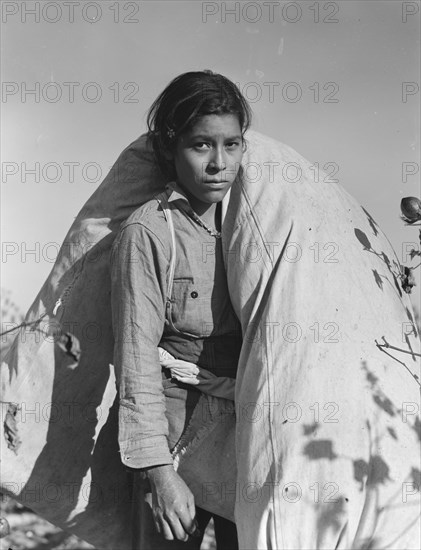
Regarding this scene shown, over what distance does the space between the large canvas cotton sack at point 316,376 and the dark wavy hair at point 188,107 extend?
167 millimetres

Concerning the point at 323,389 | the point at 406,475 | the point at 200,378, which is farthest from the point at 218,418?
the point at 406,475

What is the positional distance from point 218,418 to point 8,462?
58cm

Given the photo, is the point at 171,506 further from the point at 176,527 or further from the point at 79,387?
the point at 79,387

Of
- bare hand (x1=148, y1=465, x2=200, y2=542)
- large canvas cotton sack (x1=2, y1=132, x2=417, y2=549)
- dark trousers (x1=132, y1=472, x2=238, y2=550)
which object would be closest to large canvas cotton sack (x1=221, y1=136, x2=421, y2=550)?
large canvas cotton sack (x1=2, y1=132, x2=417, y2=549)

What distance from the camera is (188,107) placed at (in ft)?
7.84

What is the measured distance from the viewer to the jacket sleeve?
228cm

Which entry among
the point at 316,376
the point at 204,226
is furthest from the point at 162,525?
the point at 204,226

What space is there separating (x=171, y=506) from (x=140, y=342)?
36 centimetres

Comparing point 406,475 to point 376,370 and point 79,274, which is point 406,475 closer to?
point 376,370

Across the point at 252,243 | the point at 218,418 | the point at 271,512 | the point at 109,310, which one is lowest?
the point at 271,512

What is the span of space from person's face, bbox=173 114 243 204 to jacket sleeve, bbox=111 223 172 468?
169 mm

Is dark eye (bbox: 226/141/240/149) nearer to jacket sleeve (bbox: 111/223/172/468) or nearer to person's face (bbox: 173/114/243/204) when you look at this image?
person's face (bbox: 173/114/243/204)

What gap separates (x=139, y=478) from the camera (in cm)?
242

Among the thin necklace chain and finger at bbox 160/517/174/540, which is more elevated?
the thin necklace chain
